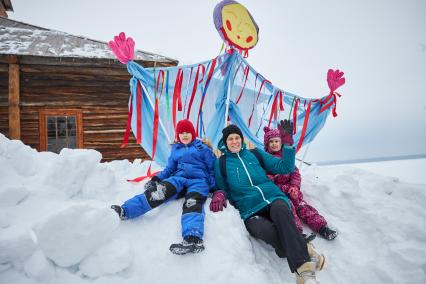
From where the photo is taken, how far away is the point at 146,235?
1681 mm

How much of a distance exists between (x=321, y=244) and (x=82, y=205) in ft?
6.47

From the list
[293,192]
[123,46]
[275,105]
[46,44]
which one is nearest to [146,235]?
[293,192]

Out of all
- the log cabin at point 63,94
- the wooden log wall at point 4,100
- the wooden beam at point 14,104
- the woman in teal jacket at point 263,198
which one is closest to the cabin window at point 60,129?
the log cabin at point 63,94

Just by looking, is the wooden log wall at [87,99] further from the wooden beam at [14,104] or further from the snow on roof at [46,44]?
the snow on roof at [46,44]

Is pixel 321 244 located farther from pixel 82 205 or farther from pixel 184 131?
pixel 82 205

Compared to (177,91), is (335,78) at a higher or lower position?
higher

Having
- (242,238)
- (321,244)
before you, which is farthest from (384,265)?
(242,238)

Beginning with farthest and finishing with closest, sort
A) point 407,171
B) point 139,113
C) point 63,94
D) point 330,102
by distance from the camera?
point 407,171 < point 63,94 < point 330,102 < point 139,113

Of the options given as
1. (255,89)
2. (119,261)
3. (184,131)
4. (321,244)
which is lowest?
(321,244)

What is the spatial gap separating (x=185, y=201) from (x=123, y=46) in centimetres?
237

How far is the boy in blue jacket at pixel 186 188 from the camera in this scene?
1.56 m

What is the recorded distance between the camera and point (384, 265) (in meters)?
1.83

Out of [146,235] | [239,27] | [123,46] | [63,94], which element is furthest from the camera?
Result: [63,94]

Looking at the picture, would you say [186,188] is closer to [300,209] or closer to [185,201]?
[185,201]
